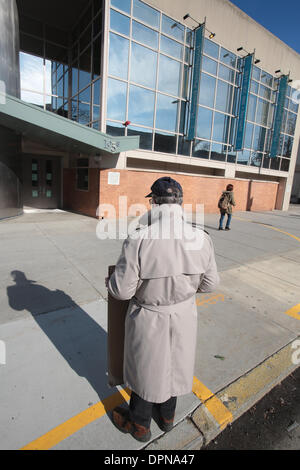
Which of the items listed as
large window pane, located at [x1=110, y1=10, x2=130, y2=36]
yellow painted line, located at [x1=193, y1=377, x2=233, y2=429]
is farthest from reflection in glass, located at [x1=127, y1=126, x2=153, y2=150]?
yellow painted line, located at [x1=193, y1=377, x2=233, y2=429]

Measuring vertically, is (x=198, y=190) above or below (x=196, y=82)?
below

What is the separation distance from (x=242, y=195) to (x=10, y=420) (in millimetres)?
16800

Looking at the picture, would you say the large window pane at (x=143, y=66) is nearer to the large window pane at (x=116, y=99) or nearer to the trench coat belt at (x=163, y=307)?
the large window pane at (x=116, y=99)

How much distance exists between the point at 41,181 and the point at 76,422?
1320cm

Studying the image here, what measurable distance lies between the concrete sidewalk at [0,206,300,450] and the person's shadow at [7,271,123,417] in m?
0.01

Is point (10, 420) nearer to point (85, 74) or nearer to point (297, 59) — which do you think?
point (85, 74)

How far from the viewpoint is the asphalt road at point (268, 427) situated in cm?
194

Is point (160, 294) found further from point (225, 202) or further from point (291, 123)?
point (291, 123)

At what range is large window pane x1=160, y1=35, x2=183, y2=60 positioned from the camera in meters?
12.0

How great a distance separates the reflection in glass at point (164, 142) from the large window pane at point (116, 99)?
1980mm

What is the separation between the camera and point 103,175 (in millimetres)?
10453

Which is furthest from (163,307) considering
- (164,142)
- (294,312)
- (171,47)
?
(171,47)

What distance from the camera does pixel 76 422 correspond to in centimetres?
191

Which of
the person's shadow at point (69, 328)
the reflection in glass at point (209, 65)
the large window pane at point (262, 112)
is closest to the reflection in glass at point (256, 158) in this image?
the large window pane at point (262, 112)
